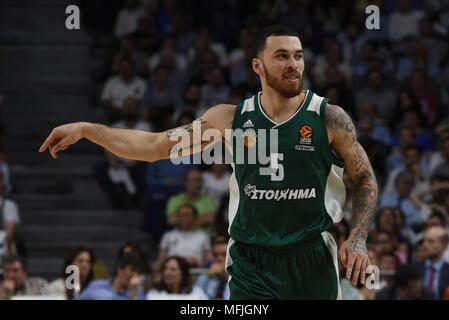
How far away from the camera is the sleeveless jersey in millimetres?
4324

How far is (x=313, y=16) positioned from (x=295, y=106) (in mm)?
8048

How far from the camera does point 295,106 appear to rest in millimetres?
4516

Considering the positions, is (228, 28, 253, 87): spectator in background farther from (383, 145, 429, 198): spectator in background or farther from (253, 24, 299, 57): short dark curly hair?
(253, 24, 299, 57): short dark curly hair

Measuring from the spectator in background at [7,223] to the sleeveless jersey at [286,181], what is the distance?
533 centimetres

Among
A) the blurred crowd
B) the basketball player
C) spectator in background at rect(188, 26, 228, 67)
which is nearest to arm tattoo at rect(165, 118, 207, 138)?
the basketball player

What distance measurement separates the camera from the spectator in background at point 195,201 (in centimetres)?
929

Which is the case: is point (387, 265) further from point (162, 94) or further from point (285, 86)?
point (162, 94)

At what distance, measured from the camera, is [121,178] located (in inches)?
407

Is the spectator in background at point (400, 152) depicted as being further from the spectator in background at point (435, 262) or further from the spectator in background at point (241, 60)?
the spectator in background at point (241, 60)

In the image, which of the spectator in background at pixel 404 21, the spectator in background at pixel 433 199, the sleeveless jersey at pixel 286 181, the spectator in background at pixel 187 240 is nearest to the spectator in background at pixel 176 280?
the spectator in background at pixel 187 240

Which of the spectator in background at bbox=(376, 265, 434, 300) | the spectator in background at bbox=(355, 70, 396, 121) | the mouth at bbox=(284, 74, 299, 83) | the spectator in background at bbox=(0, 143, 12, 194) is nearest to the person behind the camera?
the mouth at bbox=(284, 74, 299, 83)

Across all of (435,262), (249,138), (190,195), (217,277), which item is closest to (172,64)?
(190,195)
